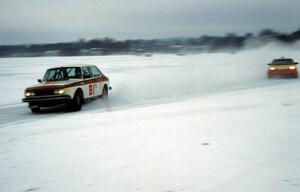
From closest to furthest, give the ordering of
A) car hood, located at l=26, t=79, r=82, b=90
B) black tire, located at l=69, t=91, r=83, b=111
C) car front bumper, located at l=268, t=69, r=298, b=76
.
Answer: car hood, located at l=26, t=79, r=82, b=90, black tire, located at l=69, t=91, r=83, b=111, car front bumper, located at l=268, t=69, r=298, b=76

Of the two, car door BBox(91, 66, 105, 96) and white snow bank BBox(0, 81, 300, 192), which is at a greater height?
car door BBox(91, 66, 105, 96)

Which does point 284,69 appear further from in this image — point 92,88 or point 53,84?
point 53,84

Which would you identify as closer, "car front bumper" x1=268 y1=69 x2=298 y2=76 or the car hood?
the car hood

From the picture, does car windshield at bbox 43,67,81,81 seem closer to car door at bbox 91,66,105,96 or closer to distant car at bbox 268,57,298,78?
car door at bbox 91,66,105,96

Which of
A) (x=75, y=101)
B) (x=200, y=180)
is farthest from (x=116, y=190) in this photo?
(x=75, y=101)

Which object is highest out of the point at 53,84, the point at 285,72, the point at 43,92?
the point at 53,84

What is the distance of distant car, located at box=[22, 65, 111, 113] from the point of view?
11.8 meters

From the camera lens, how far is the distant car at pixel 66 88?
463 inches

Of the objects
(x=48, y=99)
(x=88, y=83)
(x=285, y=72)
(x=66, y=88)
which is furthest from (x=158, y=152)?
(x=285, y=72)

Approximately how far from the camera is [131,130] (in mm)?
8188

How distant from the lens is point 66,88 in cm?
1177

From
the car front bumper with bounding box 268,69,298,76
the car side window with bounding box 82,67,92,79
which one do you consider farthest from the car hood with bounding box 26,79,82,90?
the car front bumper with bounding box 268,69,298,76

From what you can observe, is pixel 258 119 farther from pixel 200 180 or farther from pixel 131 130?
pixel 200 180

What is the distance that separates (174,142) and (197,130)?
1.17 metres
